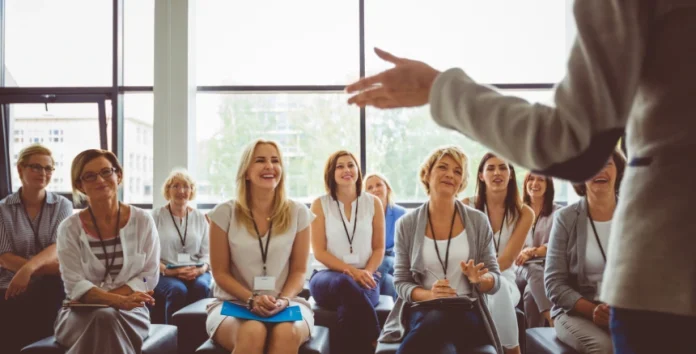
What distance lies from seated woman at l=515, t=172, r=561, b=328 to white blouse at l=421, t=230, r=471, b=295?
101 centimetres

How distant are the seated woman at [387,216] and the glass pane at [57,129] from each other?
11.0 feet

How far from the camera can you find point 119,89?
614cm

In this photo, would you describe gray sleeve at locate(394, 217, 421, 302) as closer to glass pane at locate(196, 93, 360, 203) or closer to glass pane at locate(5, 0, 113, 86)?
glass pane at locate(196, 93, 360, 203)

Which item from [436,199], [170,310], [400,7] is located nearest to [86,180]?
[170,310]

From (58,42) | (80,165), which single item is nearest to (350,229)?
(80,165)

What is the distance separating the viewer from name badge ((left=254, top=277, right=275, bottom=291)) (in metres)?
3.12

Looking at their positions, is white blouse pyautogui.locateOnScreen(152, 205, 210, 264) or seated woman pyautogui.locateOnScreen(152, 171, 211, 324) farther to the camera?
white blouse pyautogui.locateOnScreen(152, 205, 210, 264)

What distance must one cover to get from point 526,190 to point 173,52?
420 centimetres

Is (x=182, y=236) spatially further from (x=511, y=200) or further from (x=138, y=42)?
(x=511, y=200)

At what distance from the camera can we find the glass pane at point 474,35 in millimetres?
6285

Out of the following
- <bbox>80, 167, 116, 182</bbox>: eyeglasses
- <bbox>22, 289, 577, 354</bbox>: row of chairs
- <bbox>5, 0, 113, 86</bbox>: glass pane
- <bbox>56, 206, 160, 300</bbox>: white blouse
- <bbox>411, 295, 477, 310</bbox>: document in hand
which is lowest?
<bbox>22, 289, 577, 354</bbox>: row of chairs

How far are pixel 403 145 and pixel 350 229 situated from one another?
A: 225 centimetres

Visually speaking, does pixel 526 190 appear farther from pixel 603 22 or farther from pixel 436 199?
pixel 603 22

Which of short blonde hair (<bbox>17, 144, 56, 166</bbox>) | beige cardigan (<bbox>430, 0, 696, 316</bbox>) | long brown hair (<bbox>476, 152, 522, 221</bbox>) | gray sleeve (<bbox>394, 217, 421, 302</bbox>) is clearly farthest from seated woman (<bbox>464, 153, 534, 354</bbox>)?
short blonde hair (<bbox>17, 144, 56, 166</bbox>)
